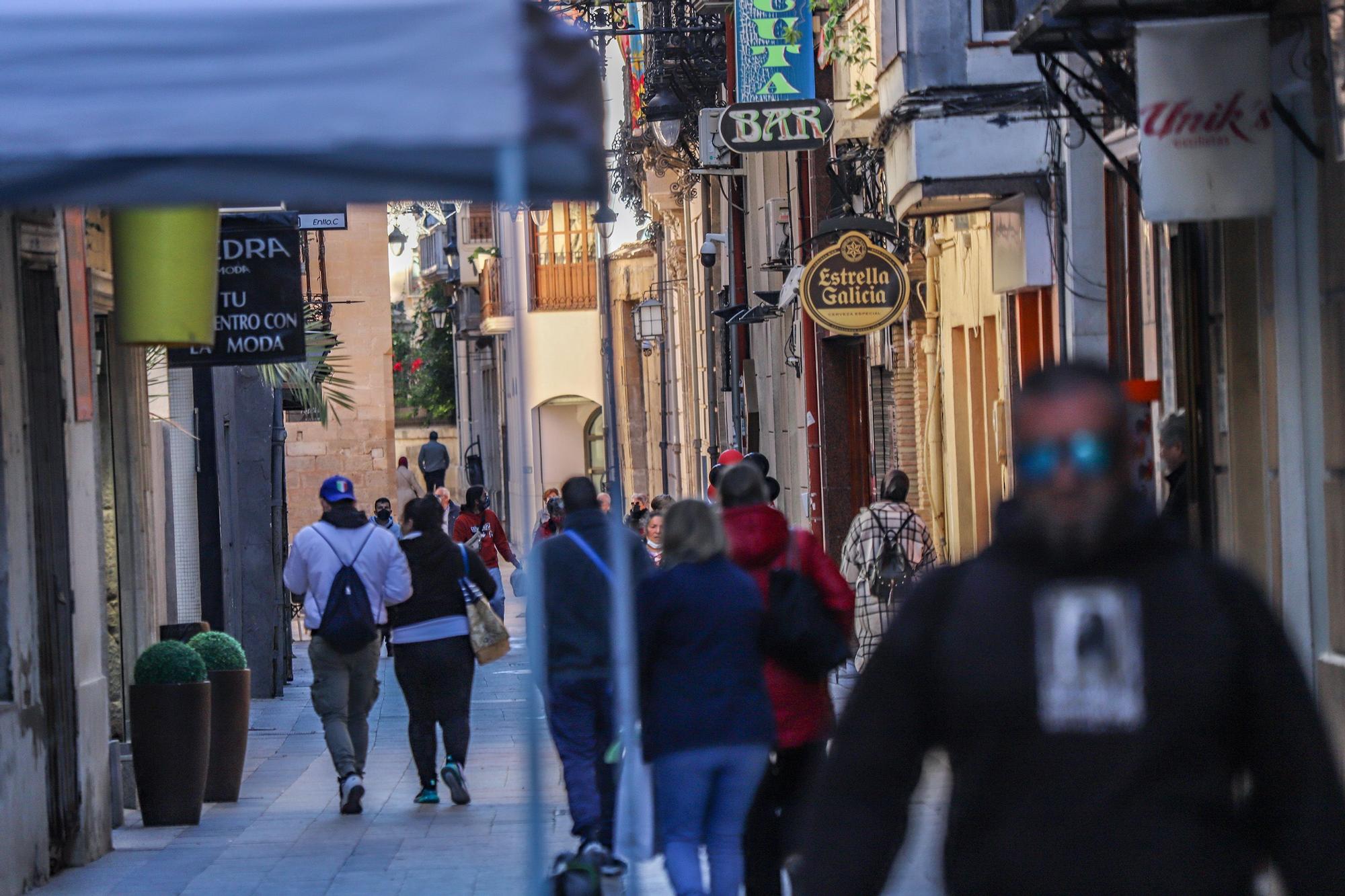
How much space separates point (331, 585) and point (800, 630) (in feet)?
16.3

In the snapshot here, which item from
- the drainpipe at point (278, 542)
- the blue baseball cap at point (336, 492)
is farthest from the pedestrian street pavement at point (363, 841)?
the drainpipe at point (278, 542)

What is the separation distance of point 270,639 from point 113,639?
6472 millimetres

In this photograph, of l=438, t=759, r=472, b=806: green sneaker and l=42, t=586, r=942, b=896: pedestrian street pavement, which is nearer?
l=42, t=586, r=942, b=896: pedestrian street pavement

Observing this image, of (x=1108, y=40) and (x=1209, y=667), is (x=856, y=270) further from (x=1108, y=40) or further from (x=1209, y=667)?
(x=1209, y=667)

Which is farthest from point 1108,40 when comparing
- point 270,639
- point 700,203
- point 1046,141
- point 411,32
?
point 700,203

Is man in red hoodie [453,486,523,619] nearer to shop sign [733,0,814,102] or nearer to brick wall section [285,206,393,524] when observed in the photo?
shop sign [733,0,814,102]

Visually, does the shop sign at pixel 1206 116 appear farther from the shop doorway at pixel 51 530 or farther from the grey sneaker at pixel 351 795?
the grey sneaker at pixel 351 795

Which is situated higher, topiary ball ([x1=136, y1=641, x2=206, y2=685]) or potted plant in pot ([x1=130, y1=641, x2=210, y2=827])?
topiary ball ([x1=136, y1=641, x2=206, y2=685])

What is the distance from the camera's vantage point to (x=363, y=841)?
403 inches

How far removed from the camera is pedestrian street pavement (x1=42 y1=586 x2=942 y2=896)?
8.88 meters

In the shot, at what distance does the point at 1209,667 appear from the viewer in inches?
110

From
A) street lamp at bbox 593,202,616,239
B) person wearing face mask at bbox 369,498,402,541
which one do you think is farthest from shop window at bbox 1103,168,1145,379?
person wearing face mask at bbox 369,498,402,541

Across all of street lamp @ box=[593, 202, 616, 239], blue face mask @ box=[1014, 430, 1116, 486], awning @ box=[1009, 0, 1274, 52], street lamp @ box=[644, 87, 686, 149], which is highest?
street lamp @ box=[644, 87, 686, 149]

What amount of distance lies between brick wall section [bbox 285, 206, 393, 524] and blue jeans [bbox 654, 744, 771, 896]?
31.5 meters
